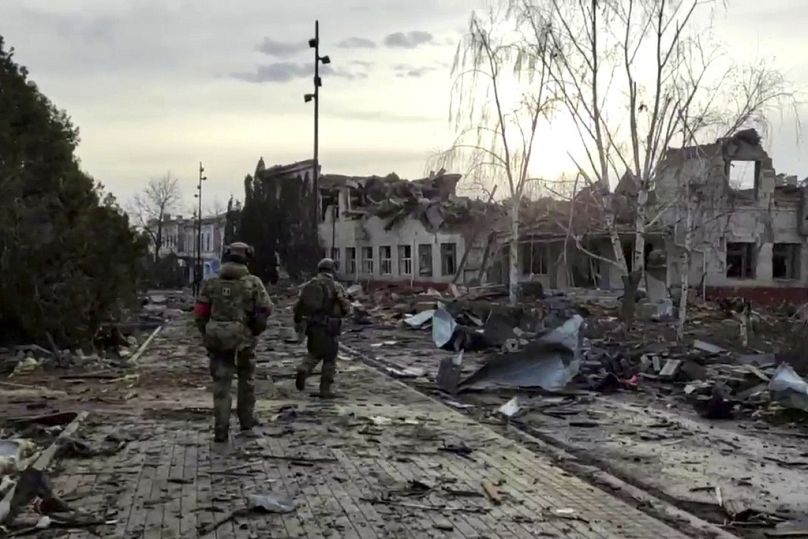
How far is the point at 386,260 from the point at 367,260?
2.89m

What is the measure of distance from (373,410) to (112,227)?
10.8m

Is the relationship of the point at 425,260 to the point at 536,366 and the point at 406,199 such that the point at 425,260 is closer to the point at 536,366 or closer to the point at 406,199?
the point at 406,199

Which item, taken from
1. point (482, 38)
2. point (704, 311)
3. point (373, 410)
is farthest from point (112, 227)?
point (704, 311)

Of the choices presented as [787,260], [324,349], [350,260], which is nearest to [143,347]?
[324,349]

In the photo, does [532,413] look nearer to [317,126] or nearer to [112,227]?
[112,227]

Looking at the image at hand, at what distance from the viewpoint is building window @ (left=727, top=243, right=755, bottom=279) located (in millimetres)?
38781

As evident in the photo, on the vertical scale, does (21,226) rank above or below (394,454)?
above

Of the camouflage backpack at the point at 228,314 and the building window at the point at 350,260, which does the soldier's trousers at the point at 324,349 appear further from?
the building window at the point at 350,260

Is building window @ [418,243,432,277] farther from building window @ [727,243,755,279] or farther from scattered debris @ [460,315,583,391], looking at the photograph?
scattered debris @ [460,315,583,391]

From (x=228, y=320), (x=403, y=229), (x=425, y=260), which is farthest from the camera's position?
Answer: (x=403, y=229)

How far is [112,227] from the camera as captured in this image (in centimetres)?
2000

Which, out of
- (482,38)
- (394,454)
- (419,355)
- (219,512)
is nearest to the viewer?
(219,512)

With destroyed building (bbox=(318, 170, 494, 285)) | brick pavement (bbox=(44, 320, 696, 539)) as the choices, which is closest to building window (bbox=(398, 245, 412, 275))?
destroyed building (bbox=(318, 170, 494, 285))

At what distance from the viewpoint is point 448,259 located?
47.4 metres
